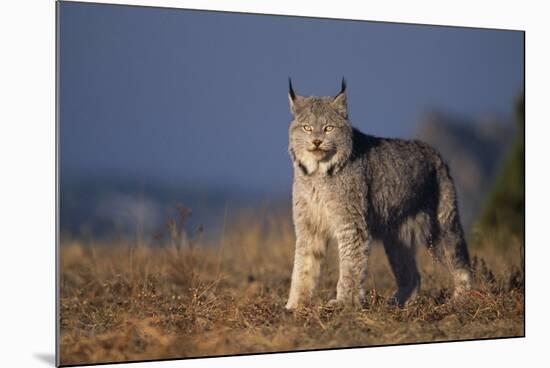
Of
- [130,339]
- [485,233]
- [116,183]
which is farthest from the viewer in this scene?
[116,183]

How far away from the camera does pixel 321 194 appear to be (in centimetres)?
866

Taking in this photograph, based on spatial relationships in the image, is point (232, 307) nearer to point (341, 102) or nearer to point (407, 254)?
point (407, 254)

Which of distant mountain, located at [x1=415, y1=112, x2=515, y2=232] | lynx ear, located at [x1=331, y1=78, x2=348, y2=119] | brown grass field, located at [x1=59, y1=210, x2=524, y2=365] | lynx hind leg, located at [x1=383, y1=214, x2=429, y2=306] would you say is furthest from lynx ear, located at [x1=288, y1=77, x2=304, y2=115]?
distant mountain, located at [x1=415, y1=112, x2=515, y2=232]

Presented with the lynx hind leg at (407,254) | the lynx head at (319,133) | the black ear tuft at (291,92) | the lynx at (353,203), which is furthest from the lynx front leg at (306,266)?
the black ear tuft at (291,92)

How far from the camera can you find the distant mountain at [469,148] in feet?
44.0

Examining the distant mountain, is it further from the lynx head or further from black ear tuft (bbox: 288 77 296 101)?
black ear tuft (bbox: 288 77 296 101)

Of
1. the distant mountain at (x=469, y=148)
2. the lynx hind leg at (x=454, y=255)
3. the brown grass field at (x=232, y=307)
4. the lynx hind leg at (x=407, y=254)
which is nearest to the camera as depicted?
the brown grass field at (x=232, y=307)

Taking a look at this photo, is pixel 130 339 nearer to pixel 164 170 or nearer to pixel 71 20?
pixel 71 20

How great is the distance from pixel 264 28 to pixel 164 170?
4.41 meters

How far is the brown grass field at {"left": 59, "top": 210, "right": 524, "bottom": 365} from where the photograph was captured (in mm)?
7930

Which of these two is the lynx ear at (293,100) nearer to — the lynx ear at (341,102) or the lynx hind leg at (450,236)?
the lynx ear at (341,102)

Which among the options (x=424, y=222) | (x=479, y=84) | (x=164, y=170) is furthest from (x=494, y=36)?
(x=164, y=170)

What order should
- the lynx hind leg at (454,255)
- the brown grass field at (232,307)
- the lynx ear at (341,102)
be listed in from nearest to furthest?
1. the brown grass field at (232,307)
2. the lynx ear at (341,102)
3. the lynx hind leg at (454,255)

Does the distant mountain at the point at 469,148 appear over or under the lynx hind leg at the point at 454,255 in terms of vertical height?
over
